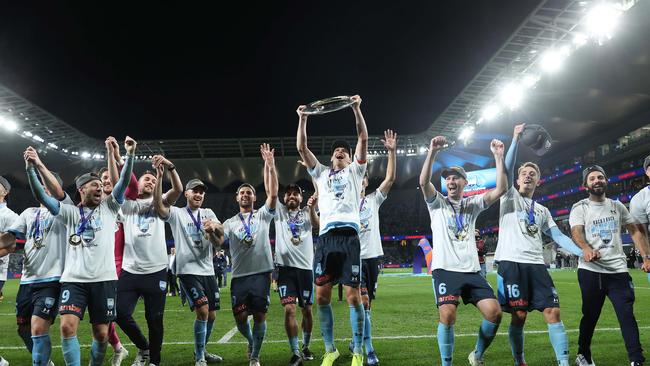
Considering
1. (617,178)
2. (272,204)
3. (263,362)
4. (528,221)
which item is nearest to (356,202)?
(272,204)

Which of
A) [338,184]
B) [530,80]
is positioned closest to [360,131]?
[338,184]

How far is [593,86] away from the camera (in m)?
34.2

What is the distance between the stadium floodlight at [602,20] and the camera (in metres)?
22.2

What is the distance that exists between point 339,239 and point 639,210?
3.99 meters

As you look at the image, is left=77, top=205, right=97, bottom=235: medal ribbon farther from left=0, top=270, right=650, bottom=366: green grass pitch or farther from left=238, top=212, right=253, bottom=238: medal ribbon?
left=0, top=270, right=650, bottom=366: green grass pitch

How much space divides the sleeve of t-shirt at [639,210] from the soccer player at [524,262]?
1.06 metres

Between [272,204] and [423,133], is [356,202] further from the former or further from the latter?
[423,133]

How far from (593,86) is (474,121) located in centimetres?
862

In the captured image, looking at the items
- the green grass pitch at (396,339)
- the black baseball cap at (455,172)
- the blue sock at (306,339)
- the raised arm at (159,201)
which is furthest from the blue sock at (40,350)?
the black baseball cap at (455,172)

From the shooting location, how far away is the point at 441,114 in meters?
38.3

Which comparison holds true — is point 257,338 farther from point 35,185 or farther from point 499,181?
point 499,181

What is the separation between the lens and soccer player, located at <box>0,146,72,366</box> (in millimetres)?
5039

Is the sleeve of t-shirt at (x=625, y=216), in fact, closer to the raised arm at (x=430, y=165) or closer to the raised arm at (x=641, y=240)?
the raised arm at (x=641, y=240)

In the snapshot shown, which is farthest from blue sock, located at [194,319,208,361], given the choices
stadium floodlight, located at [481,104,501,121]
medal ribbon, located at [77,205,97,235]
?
stadium floodlight, located at [481,104,501,121]
